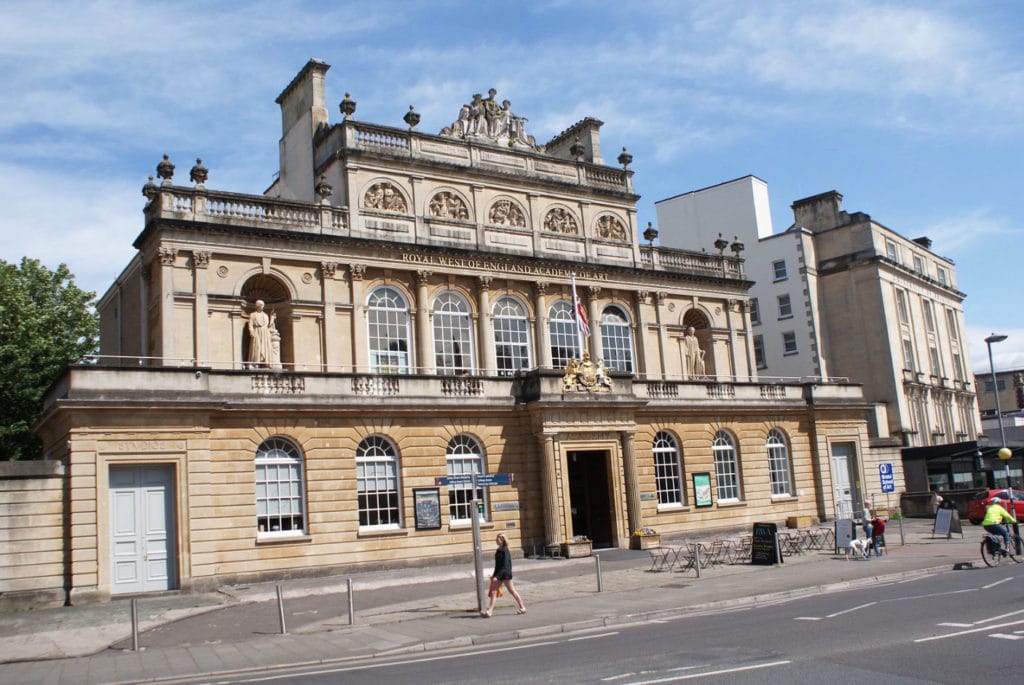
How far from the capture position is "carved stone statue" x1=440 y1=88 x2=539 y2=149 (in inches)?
1555

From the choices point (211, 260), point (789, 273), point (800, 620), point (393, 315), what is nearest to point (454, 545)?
point (393, 315)

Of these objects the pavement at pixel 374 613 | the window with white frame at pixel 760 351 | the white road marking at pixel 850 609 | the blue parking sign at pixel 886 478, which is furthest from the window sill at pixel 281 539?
the window with white frame at pixel 760 351

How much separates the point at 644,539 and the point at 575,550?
3381 mm

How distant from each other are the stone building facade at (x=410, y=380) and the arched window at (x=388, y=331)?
9 cm

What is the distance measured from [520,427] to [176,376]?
12.0 m

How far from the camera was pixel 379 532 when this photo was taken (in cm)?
2959

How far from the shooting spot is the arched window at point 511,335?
124 ft

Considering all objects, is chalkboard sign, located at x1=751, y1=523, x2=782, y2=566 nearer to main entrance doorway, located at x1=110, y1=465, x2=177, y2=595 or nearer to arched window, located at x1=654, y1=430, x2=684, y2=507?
A: arched window, located at x1=654, y1=430, x2=684, y2=507

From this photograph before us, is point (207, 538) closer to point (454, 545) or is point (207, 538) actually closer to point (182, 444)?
point (182, 444)

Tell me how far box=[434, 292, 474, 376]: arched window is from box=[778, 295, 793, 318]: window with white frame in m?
26.6

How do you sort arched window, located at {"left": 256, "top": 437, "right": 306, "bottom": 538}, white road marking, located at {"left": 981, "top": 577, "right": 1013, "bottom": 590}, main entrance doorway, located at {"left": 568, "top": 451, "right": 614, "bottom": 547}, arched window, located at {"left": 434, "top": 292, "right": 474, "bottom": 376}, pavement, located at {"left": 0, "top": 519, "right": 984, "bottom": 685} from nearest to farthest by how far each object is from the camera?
pavement, located at {"left": 0, "top": 519, "right": 984, "bottom": 685} < white road marking, located at {"left": 981, "top": 577, "right": 1013, "bottom": 590} < arched window, located at {"left": 256, "top": 437, "right": 306, "bottom": 538} < main entrance doorway, located at {"left": 568, "top": 451, "right": 614, "bottom": 547} < arched window, located at {"left": 434, "top": 292, "right": 474, "bottom": 376}

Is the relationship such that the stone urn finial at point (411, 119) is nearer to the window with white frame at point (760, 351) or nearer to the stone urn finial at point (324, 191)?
the stone urn finial at point (324, 191)

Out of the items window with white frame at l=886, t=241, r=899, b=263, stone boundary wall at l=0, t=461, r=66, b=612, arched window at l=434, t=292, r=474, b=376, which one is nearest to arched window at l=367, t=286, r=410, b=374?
arched window at l=434, t=292, r=474, b=376

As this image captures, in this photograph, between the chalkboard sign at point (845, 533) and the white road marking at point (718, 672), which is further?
the chalkboard sign at point (845, 533)
